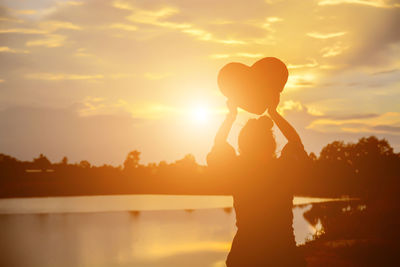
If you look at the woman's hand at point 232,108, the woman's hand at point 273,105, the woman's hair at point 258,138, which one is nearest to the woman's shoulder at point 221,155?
the woman's hair at point 258,138

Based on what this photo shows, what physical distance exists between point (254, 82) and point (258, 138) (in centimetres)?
82

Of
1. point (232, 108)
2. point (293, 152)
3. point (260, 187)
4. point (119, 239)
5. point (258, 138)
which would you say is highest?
point (232, 108)

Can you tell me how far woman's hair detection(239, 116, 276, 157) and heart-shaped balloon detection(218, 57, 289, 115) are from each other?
350mm

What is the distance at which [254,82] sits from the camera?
583 cm

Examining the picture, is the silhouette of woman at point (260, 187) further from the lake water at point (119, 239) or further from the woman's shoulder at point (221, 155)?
the lake water at point (119, 239)

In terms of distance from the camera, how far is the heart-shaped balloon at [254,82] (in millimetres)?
5781

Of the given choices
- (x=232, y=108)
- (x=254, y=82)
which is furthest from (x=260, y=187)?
(x=254, y=82)

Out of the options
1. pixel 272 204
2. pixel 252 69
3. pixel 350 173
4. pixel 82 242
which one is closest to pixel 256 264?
pixel 272 204

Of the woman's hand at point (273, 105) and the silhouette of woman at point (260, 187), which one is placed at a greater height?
the woman's hand at point (273, 105)

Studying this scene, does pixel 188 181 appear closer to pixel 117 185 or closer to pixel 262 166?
pixel 117 185

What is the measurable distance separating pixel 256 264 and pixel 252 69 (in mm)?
2584

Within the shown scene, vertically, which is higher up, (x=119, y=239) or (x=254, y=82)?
(x=254, y=82)

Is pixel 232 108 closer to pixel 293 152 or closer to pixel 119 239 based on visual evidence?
pixel 293 152

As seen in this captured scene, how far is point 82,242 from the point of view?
4206cm
